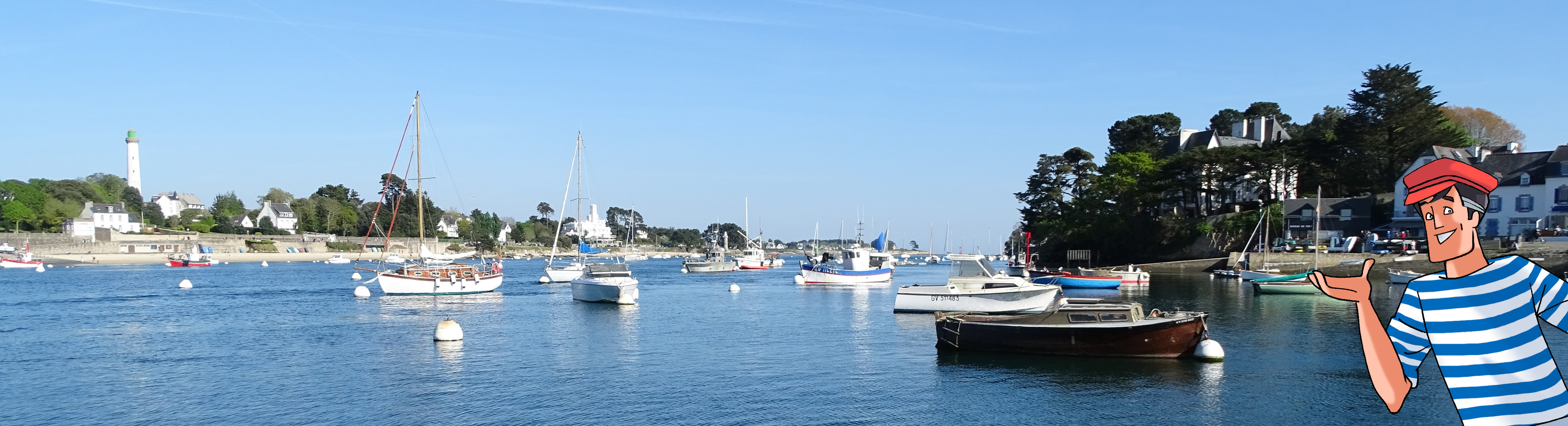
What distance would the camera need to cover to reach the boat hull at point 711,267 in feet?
388

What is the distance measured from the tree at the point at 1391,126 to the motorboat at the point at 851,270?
44534 mm

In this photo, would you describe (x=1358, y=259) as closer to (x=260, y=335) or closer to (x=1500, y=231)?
(x=1500, y=231)

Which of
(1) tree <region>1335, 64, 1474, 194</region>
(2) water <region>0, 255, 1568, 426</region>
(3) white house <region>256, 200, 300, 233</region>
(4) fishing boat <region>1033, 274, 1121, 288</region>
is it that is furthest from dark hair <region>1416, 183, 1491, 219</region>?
(3) white house <region>256, 200, 300, 233</region>

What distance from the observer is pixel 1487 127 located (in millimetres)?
130000

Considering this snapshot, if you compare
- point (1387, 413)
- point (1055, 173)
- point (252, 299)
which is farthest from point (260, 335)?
point (1055, 173)

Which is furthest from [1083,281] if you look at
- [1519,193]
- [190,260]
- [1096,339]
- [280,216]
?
[280,216]

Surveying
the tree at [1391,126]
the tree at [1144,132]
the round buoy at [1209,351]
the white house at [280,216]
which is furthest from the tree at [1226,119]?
the white house at [280,216]

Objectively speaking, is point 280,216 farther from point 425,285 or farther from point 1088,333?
point 1088,333

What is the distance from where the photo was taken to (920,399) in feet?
79.7

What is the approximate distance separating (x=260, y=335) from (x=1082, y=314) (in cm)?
3200

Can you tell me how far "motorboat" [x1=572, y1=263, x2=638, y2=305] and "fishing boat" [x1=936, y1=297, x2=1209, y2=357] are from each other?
2682cm

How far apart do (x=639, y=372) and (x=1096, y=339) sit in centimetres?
1400

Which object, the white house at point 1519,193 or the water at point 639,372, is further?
the white house at point 1519,193

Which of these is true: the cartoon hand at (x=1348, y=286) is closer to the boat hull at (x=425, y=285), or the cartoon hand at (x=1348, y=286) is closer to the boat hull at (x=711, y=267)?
the boat hull at (x=425, y=285)
